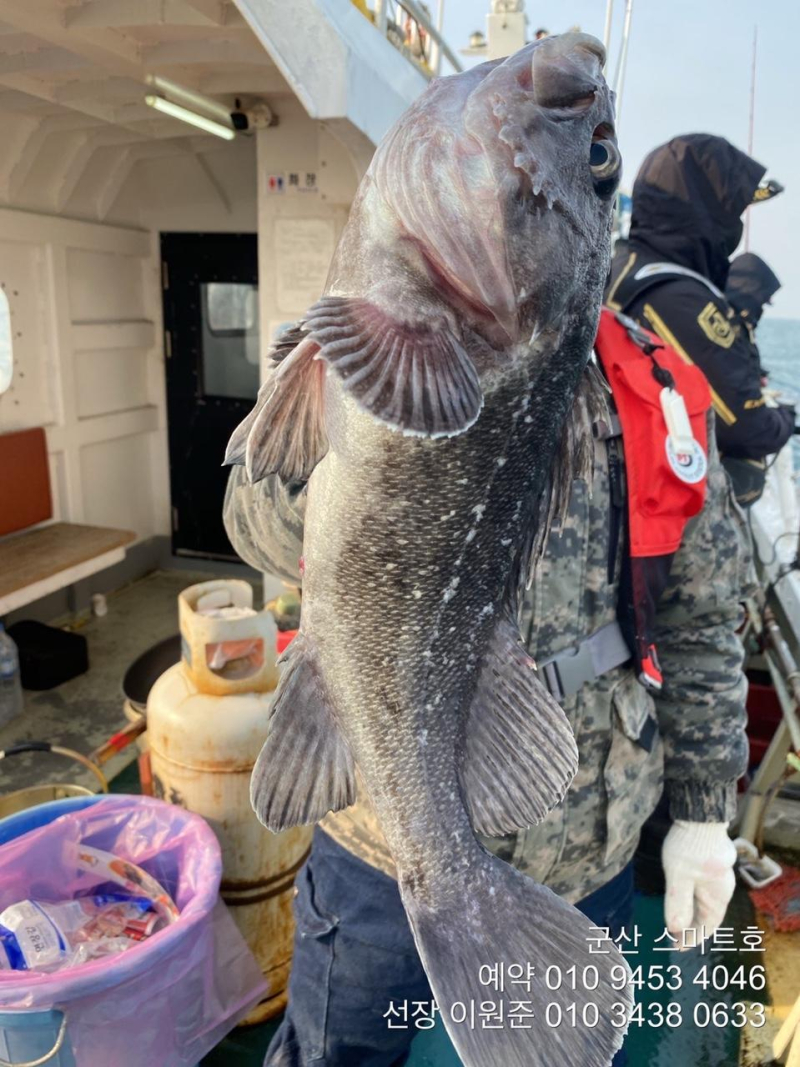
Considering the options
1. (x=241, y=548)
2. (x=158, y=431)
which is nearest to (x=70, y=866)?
(x=241, y=548)

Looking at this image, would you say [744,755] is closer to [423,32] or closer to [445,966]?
[445,966]

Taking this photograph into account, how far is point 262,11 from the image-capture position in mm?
3189

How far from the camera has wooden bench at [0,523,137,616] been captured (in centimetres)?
475

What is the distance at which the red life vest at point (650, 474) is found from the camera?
168 cm

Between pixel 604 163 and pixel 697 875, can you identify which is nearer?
pixel 604 163

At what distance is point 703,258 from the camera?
3.66 metres

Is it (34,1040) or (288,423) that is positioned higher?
(288,423)

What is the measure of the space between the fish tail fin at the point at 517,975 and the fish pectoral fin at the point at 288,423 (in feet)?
2.62

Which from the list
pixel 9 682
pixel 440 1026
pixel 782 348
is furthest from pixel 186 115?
pixel 782 348

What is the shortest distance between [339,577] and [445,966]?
710 millimetres

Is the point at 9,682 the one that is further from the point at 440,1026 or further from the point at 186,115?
the point at 186,115

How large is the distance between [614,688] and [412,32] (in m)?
5.03

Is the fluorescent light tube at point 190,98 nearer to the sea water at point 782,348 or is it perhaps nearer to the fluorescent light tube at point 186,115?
the fluorescent light tube at point 186,115

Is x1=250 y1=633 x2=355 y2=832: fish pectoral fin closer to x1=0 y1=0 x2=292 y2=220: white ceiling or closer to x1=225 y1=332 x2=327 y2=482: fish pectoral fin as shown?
x1=225 y1=332 x2=327 y2=482: fish pectoral fin
